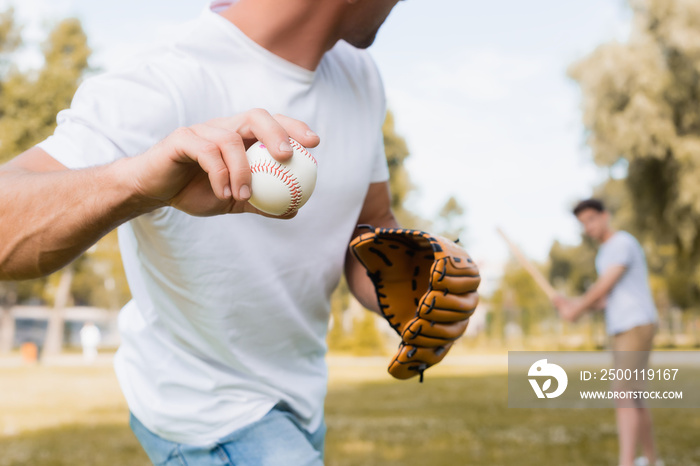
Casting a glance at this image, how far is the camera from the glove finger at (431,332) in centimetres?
203

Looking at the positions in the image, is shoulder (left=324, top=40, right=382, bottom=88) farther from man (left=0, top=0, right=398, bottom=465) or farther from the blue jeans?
the blue jeans

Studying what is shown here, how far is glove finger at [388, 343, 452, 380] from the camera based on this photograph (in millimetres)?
2098

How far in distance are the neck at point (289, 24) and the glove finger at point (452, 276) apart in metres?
0.68

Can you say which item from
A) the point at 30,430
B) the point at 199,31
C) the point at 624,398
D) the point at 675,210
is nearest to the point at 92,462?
the point at 30,430

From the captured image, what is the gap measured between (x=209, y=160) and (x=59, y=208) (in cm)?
35

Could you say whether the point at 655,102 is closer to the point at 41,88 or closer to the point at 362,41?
the point at 362,41

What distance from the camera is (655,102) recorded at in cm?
1733

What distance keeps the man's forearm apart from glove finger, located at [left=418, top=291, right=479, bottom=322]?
930mm

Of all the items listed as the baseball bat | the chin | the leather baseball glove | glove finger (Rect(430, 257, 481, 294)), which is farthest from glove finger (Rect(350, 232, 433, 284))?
the baseball bat

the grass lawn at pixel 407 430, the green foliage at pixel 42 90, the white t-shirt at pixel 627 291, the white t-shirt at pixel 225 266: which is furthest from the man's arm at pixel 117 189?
the green foliage at pixel 42 90

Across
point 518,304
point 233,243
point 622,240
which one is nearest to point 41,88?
point 622,240

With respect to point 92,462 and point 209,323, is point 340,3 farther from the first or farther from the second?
point 92,462

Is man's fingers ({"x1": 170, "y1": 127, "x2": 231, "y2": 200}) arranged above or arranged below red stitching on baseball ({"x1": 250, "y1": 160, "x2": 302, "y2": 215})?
above

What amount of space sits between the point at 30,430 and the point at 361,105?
739 cm
